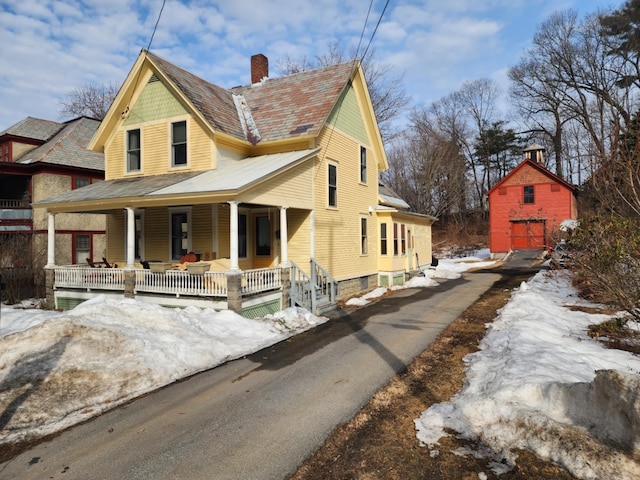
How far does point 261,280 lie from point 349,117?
28.7ft

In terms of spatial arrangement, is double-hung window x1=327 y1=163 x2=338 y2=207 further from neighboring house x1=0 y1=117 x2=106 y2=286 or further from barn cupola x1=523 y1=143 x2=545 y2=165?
barn cupola x1=523 y1=143 x2=545 y2=165

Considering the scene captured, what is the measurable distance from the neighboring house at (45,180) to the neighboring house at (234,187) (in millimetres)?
8246

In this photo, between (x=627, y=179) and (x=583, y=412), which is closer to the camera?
(x=583, y=412)

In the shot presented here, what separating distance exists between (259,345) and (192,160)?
24.8 ft

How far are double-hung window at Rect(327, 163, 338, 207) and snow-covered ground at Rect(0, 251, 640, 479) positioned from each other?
546 cm

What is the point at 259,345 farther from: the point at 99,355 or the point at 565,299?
the point at 565,299

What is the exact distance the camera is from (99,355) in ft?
22.7

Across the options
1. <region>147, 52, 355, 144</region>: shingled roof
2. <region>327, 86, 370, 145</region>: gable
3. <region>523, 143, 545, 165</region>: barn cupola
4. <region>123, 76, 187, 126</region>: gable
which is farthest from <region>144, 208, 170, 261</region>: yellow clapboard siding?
<region>523, 143, 545, 165</region>: barn cupola

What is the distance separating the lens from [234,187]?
966 cm

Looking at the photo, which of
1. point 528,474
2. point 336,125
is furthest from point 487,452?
point 336,125

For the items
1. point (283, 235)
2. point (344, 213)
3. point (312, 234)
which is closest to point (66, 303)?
point (283, 235)

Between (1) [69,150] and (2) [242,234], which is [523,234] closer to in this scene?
(2) [242,234]

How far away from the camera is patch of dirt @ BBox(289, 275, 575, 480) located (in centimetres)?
384

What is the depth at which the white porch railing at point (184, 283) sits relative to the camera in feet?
34.2
